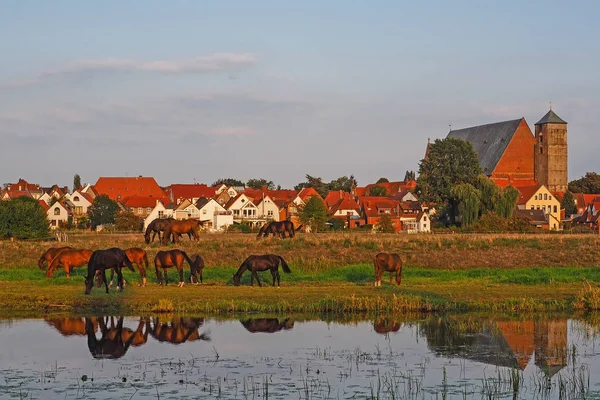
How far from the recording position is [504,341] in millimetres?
21250

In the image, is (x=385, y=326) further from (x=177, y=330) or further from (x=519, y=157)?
(x=519, y=157)

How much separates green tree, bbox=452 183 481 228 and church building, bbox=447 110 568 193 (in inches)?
2049

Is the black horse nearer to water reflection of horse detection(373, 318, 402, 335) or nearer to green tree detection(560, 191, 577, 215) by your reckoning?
water reflection of horse detection(373, 318, 402, 335)

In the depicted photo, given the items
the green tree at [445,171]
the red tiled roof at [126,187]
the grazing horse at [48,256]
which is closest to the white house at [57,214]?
the red tiled roof at [126,187]

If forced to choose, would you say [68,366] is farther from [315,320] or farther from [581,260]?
[581,260]

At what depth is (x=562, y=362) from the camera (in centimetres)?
1877

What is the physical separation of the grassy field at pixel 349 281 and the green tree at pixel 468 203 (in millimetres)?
30303

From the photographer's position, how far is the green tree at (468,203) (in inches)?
3282

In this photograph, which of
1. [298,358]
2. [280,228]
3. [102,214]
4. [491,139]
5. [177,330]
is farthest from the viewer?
[491,139]

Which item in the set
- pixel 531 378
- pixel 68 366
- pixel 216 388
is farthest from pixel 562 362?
pixel 68 366

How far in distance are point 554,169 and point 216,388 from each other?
419 ft

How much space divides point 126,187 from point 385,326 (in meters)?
114

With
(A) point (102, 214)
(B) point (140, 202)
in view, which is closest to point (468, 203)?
(A) point (102, 214)

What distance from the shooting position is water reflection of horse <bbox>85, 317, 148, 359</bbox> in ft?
65.5
